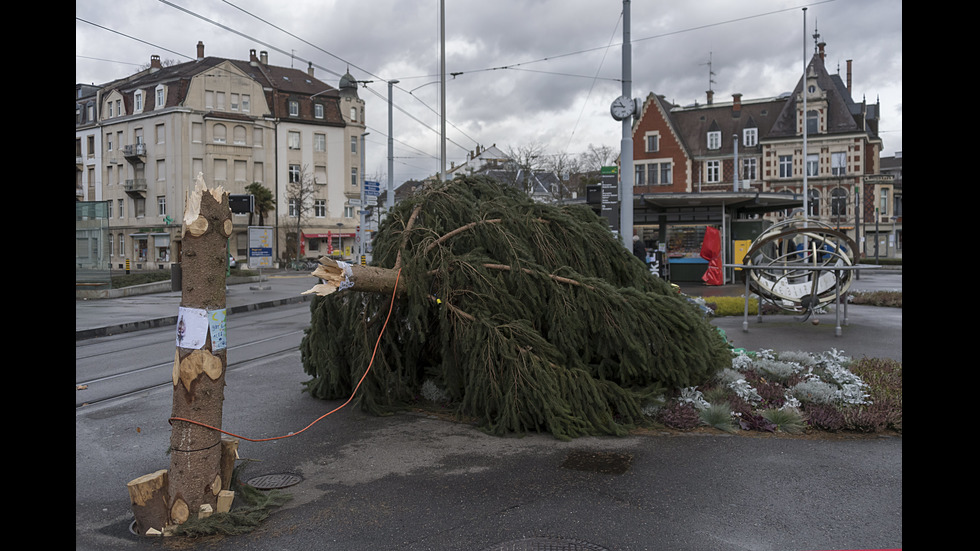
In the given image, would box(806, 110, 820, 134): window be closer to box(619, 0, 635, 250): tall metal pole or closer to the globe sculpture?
the globe sculpture

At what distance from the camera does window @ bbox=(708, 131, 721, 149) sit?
208ft

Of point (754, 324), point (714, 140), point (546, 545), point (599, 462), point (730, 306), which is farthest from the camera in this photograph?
point (714, 140)

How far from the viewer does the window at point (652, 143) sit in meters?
62.7

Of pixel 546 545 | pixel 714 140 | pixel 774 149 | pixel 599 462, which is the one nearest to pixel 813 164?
pixel 774 149

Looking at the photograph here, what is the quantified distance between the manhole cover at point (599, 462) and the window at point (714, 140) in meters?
62.7

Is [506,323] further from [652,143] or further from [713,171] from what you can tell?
[713,171]

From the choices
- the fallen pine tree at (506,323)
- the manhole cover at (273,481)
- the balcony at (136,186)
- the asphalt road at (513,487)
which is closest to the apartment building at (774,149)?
the balcony at (136,186)

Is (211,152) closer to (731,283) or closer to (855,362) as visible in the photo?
(731,283)

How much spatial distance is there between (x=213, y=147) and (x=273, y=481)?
56738 mm

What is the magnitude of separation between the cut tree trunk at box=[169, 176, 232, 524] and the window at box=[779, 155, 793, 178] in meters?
63.9

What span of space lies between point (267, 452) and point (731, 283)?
76.4 ft

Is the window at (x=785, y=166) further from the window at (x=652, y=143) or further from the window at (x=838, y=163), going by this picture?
the window at (x=652, y=143)

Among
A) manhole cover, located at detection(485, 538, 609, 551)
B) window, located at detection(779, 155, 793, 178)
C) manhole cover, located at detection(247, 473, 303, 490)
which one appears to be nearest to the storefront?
manhole cover, located at detection(247, 473, 303, 490)

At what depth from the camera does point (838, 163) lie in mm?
58500
